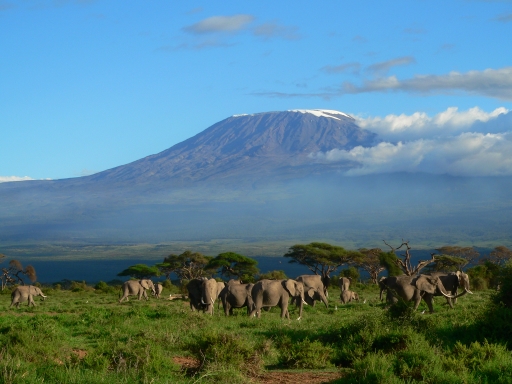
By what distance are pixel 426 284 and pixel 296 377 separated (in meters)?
10.4

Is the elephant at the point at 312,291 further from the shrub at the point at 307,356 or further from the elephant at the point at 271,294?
the shrub at the point at 307,356

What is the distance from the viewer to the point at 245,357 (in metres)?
11.3

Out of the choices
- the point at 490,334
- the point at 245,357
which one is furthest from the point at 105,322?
the point at 490,334

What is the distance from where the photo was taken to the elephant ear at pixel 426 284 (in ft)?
68.0

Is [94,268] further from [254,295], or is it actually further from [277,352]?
[277,352]

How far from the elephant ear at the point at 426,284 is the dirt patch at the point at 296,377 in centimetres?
977

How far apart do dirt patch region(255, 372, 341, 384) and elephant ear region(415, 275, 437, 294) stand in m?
9.77

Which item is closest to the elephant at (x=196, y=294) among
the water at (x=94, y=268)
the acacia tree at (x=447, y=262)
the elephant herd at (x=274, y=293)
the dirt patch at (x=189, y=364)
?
the elephant herd at (x=274, y=293)

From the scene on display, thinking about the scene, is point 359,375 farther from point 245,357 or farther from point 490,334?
point 490,334

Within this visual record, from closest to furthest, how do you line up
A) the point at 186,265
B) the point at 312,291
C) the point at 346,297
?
the point at 312,291, the point at 346,297, the point at 186,265

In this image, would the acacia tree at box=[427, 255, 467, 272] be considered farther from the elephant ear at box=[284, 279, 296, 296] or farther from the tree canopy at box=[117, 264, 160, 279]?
the elephant ear at box=[284, 279, 296, 296]

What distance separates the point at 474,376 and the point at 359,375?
1.53 m

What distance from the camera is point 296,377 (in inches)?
444

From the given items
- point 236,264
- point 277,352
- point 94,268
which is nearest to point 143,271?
point 236,264
